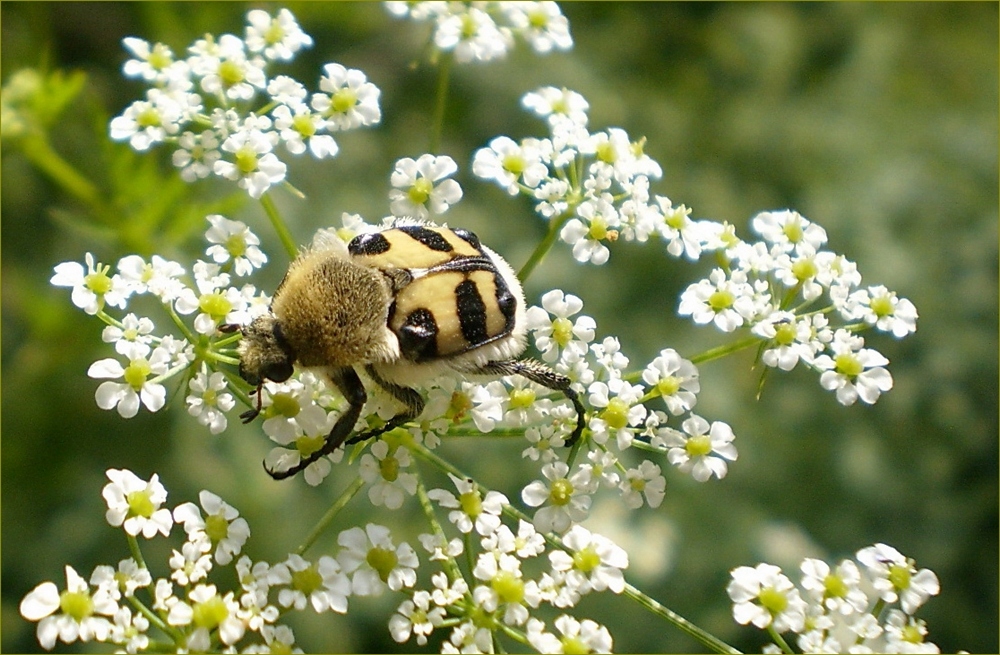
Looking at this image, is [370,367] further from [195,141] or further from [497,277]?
[195,141]

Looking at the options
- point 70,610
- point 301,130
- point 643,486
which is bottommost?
point 70,610

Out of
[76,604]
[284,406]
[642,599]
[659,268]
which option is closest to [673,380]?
[642,599]

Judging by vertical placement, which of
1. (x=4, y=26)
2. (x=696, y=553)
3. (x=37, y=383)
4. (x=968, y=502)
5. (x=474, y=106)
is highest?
(x=968, y=502)

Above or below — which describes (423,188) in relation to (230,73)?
above

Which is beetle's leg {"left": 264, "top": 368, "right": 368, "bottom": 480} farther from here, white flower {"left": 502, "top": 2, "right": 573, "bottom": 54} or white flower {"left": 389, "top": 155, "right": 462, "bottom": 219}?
white flower {"left": 502, "top": 2, "right": 573, "bottom": 54}

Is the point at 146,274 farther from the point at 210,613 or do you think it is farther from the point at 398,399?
the point at 210,613

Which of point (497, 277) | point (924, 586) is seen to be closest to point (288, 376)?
point (497, 277)

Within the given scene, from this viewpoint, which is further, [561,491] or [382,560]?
[561,491]
